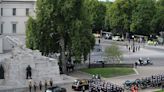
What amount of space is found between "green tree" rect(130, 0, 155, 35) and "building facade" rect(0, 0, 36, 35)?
162 feet

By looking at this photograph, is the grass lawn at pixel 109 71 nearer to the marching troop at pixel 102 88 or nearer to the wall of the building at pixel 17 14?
the marching troop at pixel 102 88

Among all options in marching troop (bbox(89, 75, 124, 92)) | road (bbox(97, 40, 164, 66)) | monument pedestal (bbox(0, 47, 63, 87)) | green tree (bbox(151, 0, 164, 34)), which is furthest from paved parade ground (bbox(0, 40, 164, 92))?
green tree (bbox(151, 0, 164, 34))

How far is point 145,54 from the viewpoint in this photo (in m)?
108

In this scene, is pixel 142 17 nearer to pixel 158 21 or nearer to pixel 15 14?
pixel 158 21

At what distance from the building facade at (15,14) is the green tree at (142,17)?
1946 inches

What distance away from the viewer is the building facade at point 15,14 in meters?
99.8

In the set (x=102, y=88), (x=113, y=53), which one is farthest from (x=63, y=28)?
(x=102, y=88)

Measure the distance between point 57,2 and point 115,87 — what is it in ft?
67.7

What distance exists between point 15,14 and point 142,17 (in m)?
52.6

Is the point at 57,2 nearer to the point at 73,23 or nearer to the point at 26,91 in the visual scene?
the point at 73,23

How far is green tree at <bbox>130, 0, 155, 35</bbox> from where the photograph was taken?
14438cm

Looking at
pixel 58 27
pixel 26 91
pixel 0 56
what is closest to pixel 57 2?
pixel 58 27

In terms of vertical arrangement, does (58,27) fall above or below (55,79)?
above

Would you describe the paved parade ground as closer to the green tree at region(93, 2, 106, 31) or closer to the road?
the road
